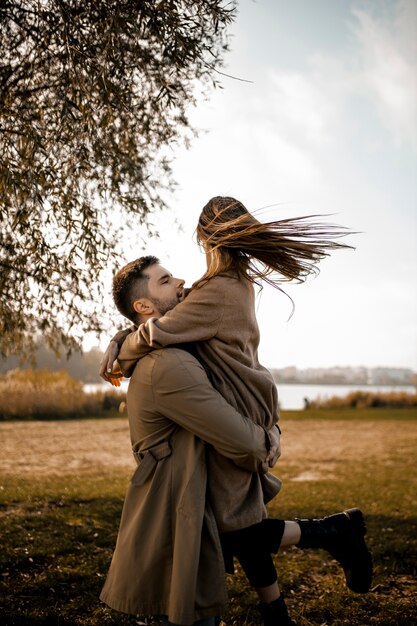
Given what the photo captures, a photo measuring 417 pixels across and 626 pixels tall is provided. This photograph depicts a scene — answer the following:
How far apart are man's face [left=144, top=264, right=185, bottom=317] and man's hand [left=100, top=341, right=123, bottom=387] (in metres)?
0.35

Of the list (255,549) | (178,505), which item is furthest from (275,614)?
(178,505)

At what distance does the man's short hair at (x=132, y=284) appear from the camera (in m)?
2.97

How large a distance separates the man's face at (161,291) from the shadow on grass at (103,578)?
8.17 feet

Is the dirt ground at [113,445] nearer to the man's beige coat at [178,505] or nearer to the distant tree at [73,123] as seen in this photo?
the distant tree at [73,123]

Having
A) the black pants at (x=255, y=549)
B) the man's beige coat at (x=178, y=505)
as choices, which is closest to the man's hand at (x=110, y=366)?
the man's beige coat at (x=178, y=505)

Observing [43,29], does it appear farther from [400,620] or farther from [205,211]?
[400,620]

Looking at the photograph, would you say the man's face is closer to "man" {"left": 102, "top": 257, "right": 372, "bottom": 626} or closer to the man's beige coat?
"man" {"left": 102, "top": 257, "right": 372, "bottom": 626}

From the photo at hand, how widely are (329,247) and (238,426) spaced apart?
3.98ft

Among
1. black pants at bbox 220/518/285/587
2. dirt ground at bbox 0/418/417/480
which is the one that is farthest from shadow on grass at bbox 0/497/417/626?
dirt ground at bbox 0/418/417/480

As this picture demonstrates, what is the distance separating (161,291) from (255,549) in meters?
1.55

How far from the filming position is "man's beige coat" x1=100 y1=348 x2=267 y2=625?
96.1 inches

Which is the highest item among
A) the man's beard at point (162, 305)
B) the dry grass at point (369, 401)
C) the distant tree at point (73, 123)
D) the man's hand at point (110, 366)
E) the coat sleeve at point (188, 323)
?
the distant tree at point (73, 123)

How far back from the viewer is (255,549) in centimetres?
283

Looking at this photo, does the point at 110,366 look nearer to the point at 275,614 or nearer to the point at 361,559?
the point at 275,614
